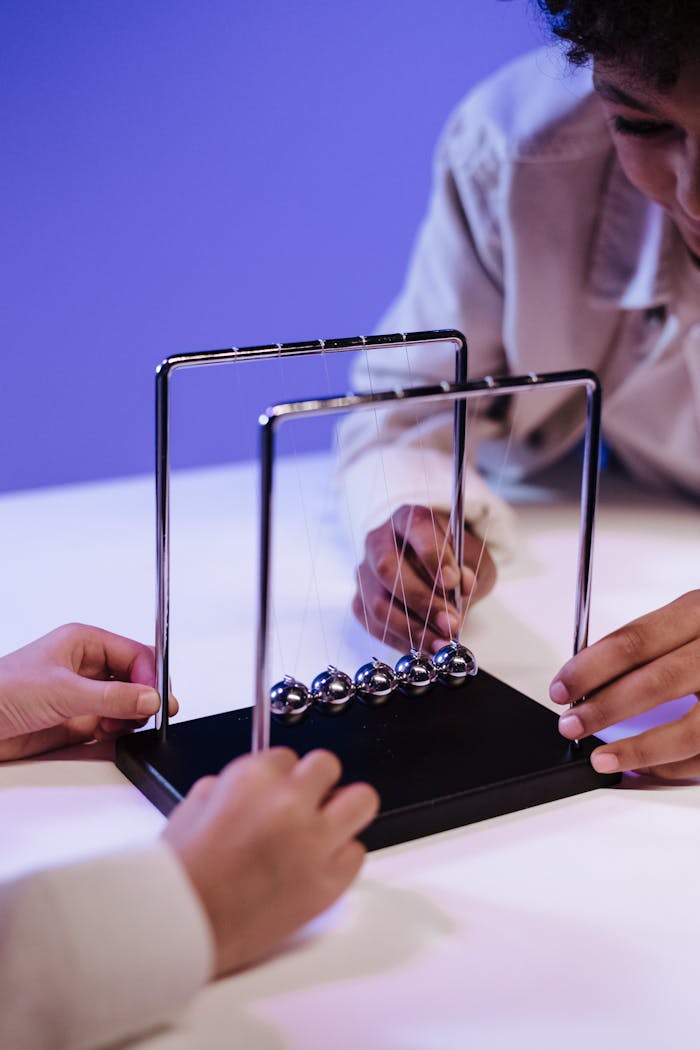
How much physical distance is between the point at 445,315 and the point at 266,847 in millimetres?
745

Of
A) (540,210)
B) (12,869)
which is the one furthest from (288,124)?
(12,869)

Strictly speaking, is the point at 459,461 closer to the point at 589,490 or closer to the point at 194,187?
the point at 589,490

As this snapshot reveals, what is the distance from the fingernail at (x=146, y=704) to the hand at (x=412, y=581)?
0.17 metres

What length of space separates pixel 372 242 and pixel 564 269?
0.55 meters

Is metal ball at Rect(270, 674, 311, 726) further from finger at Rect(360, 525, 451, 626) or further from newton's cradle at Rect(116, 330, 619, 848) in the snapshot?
finger at Rect(360, 525, 451, 626)

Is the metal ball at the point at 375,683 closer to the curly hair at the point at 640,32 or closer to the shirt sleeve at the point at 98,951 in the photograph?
the shirt sleeve at the point at 98,951

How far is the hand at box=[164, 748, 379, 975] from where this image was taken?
1.65 ft

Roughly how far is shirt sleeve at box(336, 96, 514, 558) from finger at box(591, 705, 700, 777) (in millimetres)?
409

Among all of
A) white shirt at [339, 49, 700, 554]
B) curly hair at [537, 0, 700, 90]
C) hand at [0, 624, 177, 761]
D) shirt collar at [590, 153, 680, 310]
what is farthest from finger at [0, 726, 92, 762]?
shirt collar at [590, 153, 680, 310]

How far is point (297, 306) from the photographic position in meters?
1.57

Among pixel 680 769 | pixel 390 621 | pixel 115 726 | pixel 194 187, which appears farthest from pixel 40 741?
pixel 194 187

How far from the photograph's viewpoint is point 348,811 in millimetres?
529

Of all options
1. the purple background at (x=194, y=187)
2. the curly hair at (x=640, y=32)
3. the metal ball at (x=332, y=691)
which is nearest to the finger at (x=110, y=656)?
the metal ball at (x=332, y=691)

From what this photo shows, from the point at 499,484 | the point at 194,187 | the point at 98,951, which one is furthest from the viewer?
the point at 194,187
